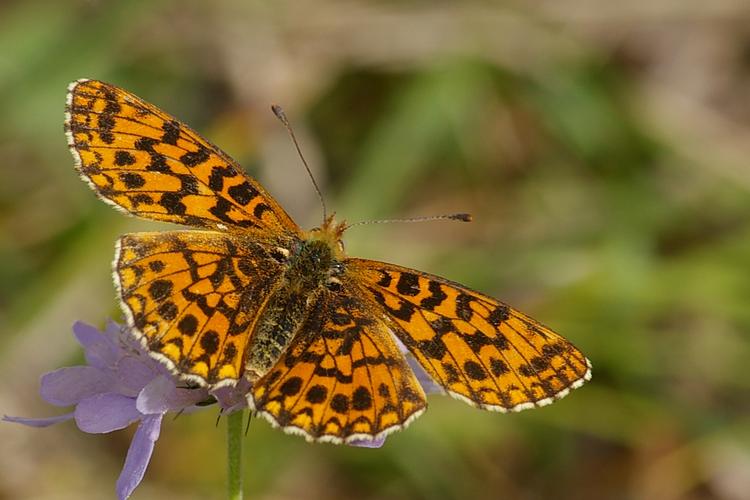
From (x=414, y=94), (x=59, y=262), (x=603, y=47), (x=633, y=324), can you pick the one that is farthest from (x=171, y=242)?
(x=603, y=47)

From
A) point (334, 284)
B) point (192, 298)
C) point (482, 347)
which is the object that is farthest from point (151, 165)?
point (482, 347)

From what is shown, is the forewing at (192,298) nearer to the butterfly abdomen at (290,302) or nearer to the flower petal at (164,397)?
the butterfly abdomen at (290,302)

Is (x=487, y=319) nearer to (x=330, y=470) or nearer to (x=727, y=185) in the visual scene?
(x=330, y=470)

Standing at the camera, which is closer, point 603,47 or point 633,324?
point 633,324

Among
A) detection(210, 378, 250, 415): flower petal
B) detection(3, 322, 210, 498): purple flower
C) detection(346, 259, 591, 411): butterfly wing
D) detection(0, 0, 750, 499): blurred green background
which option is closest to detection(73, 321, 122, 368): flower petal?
detection(3, 322, 210, 498): purple flower

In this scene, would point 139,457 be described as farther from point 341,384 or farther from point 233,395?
point 341,384
